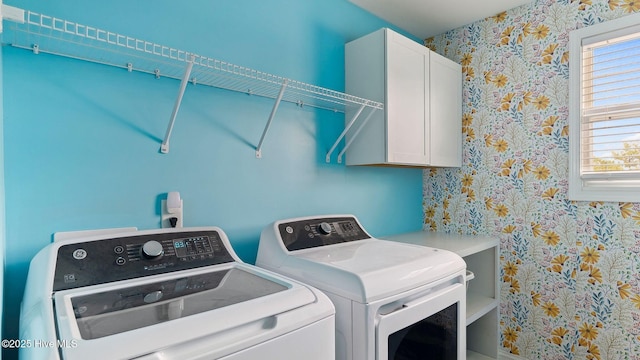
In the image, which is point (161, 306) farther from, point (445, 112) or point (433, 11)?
point (433, 11)

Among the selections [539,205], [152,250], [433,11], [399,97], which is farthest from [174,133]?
[539,205]

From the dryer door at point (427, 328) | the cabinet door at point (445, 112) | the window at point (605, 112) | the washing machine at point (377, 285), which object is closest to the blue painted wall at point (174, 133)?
the washing machine at point (377, 285)

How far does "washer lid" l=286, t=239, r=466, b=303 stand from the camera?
116cm

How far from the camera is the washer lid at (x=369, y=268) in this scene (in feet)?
3.79

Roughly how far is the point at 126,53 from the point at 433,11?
1.95 m

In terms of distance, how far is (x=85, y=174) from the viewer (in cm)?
123

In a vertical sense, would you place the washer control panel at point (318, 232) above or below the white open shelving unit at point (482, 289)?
above

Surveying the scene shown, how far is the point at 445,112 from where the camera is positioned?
2.38 m

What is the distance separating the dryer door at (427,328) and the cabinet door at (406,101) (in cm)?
81

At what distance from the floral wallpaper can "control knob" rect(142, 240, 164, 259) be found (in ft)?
7.01

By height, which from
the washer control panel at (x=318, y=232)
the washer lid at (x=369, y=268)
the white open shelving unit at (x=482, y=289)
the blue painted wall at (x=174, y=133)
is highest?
the blue painted wall at (x=174, y=133)

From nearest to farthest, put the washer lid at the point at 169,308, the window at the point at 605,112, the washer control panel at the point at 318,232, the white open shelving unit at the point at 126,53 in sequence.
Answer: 1. the washer lid at the point at 169,308
2. the white open shelving unit at the point at 126,53
3. the washer control panel at the point at 318,232
4. the window at the point at 605,112

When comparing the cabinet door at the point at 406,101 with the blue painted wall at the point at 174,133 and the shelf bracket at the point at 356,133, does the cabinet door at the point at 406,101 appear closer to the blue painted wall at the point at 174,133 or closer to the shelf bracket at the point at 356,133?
the shelf bracket at the point at 356,133

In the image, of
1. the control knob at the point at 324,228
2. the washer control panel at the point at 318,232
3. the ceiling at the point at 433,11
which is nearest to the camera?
the washer control panel at the point at 318,232
